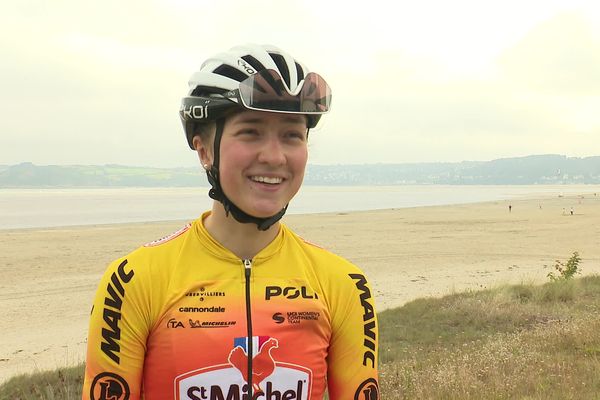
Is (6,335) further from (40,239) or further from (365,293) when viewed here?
(40,239)

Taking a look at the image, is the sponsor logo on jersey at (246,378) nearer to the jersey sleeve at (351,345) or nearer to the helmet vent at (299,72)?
the jersey sleeve at (351,345)

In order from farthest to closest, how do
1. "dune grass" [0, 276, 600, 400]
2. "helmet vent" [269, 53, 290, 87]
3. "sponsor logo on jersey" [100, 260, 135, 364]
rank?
"dune grass" [0, 276, 600, 400]
"helmet vent" [269, 53, 290, 87]
"sponsor logo on jersey" [100, 260, 135, 364]

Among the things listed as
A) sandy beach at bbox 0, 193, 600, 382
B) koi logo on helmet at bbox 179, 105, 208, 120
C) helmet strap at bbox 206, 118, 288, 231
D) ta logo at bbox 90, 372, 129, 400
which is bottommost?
sandy beach at bbox 0, 193, 600, 382

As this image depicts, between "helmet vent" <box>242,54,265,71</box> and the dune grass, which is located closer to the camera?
"helmet vent" <box>242,54,265,71</box>

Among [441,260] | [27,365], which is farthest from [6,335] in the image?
[441,260]

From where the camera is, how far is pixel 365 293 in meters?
2.35

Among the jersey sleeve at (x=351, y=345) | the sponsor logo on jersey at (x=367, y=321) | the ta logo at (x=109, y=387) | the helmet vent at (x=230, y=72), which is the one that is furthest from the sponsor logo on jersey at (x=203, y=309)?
the helmet vent at (x=230, y=72)

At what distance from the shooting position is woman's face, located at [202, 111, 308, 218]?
2.11 metres

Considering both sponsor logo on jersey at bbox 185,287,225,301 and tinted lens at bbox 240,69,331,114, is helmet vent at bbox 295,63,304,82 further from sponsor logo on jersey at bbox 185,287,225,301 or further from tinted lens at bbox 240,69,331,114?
sponsor logo on jersey at bbox 185,287,225,301

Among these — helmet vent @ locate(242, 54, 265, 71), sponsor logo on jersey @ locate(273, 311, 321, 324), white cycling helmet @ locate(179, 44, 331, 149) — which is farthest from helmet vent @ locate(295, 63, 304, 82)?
sponsor logo on jersey @ locate(273, 311, 321, 324)

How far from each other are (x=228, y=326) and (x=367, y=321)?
65 cm

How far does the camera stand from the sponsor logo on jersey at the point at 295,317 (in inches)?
86.0

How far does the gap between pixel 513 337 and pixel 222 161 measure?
7.63m

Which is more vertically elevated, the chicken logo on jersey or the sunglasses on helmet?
the sunglasses on helmet
